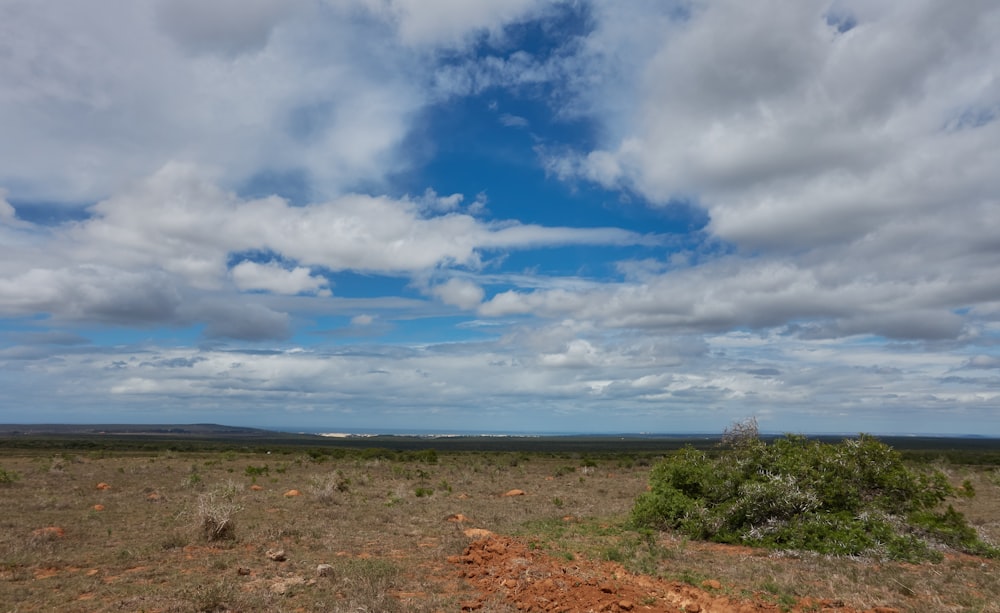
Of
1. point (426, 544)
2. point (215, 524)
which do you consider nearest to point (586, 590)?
point (426, 544)

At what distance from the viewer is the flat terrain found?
1030 centimetres

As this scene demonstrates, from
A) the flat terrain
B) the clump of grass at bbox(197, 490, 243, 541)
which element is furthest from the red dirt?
the clump of grass at bbox(197, 490, 243, 541)

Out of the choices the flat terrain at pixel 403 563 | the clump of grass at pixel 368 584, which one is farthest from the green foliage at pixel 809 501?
the clump of grass at pixel 368 584

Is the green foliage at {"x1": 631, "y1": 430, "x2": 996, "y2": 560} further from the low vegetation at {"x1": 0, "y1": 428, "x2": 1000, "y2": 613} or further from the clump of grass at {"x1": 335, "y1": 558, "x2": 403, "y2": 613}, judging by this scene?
the clump of grass at {"x1": 335, "y1": 558, "x2": 403, "y2": 613}

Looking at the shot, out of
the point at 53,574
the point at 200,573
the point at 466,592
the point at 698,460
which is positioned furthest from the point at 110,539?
the point at 698,460

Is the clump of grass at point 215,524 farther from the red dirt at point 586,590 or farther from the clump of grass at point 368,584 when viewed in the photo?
the red dirt at point 586,590

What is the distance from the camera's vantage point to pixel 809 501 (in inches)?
609

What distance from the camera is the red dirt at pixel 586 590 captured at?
31.1 feet

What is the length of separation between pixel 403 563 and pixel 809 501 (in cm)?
1084

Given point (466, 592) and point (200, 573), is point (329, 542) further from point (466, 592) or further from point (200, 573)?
point (466, 592)

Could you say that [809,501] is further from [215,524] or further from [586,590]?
[215,524]

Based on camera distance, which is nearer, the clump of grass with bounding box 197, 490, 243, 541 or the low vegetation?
the low vegetation

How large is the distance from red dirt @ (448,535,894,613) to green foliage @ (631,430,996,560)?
5.11 m

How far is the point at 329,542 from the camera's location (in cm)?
1627
